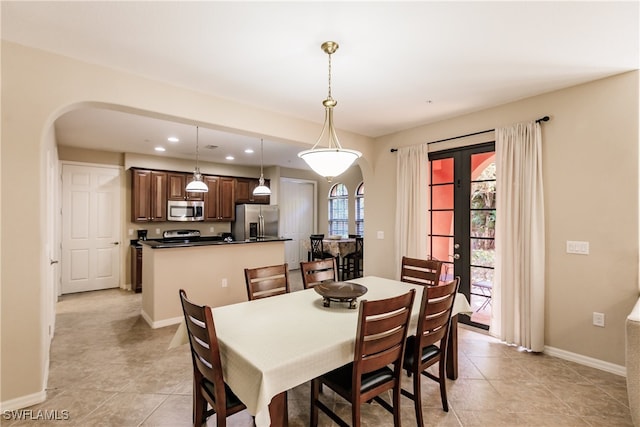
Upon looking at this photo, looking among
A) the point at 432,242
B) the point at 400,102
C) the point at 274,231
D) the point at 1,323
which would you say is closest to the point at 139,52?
the point at 1,323

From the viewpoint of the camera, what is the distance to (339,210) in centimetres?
804

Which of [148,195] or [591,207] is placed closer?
[591,207]

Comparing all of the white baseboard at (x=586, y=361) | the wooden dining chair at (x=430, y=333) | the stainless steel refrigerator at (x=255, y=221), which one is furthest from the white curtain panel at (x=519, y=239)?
the stainless steel refrigerator at (x=255, y=221)

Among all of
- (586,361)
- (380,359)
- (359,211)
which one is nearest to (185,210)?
(359,211)

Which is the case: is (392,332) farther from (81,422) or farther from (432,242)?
(432,242)

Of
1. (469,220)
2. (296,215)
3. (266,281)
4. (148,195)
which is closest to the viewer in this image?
(266,281)

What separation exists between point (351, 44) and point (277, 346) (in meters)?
2.10

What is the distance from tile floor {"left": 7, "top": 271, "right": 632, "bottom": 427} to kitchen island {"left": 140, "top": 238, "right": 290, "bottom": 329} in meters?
0.53

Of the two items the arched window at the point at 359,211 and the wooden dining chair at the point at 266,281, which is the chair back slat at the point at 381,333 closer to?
the wooden dining chair at the point at 266,281

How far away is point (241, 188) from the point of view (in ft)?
23.8

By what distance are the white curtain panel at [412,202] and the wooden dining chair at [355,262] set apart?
1.95m

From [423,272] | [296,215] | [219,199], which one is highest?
[219,199]

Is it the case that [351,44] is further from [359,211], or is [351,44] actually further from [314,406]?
[359,211]

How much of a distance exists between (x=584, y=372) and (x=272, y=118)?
4063mm
